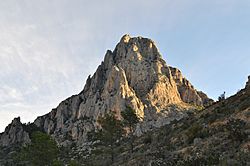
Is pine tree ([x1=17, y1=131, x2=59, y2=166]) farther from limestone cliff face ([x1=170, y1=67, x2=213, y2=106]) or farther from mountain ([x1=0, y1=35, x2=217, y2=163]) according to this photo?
limestone cliff face ([x1=170, y1=67, x2=213, y2=106])

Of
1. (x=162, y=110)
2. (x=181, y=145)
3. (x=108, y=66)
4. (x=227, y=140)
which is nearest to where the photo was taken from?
(x=227, y=140)

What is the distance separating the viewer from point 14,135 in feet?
527

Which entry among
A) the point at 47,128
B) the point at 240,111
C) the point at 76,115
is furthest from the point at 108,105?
the point at 240,111

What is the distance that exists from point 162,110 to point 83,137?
38.9 metres

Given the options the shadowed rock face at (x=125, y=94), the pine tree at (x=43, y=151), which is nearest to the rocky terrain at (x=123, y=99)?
the shadowed rock face at (x=125, y=94)

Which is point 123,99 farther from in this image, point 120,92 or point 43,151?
point 43,151

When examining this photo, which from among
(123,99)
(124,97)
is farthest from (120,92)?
(123,99)

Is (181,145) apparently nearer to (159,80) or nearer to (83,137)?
(83,137)

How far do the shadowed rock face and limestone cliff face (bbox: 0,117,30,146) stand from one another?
1308cm

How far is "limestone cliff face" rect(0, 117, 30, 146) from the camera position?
157 meters

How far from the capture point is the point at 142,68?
6088 inches

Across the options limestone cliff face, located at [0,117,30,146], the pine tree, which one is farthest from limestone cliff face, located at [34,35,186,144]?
the pine tree

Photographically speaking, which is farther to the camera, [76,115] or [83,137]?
[76,115]

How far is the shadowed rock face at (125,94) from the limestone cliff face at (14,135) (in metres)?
13.1
